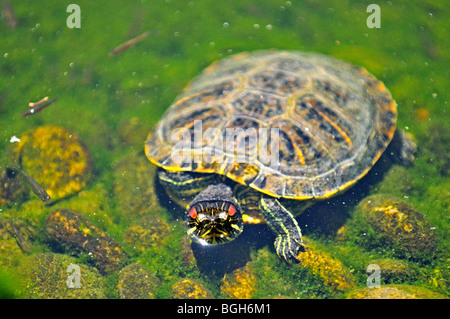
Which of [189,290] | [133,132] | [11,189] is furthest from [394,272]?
[11,189]

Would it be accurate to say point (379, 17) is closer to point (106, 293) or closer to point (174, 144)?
point (174, 144)

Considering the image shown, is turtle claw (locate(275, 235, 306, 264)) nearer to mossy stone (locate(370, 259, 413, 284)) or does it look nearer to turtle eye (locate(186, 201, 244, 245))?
turtle eye (locate(186, 201, 244, 245))

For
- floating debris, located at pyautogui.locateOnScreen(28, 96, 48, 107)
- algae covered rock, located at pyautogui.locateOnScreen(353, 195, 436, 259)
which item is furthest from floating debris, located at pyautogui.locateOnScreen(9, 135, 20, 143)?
algae covered rock, located at pyautogui.locateOnScreen(353, 195, 436, 259)

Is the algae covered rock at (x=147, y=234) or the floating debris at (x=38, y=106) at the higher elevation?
the floating debris at (x=38, y=106)

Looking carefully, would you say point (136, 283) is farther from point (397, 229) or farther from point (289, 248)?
point (397, 229)

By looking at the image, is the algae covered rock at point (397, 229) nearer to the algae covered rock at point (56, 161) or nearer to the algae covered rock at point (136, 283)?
the algae covered rock at point (136, 283)

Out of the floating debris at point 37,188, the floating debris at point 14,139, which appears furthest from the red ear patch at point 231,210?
the floating debris at point 14,139
